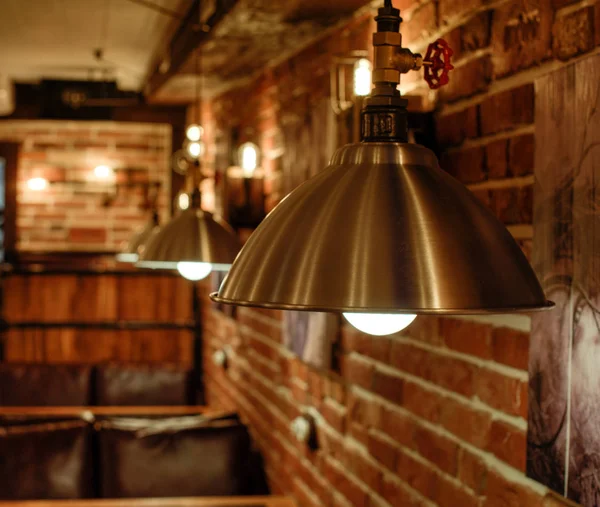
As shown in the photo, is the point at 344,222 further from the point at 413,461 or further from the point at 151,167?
the point at 151,167

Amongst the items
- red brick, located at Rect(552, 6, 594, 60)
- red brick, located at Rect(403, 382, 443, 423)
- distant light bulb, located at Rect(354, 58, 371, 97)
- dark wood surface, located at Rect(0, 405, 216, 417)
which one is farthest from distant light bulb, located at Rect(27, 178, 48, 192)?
red brick, located at Rect(552, 6, 594, 60)

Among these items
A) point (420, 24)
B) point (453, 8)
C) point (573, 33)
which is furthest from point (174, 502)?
point (573, 33)

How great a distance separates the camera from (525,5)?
1.39m

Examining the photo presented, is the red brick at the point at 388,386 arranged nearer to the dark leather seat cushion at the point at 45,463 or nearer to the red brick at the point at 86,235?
the dark leather seat cushion at the point at 45,463

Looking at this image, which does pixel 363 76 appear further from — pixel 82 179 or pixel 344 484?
pixel 82 179

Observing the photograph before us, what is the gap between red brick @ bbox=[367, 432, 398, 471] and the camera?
6.40ft

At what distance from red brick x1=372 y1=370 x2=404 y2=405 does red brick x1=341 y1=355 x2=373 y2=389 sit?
Answer: 0.16 ft

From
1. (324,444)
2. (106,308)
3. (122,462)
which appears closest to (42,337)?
(106,308)

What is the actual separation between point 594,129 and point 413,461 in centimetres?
91

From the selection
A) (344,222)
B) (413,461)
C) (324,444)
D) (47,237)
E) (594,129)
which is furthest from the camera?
(47,237)

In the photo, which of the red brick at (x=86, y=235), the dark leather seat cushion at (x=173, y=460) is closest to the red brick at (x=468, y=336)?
the dark leather seat cushion at (x=173, y=460)

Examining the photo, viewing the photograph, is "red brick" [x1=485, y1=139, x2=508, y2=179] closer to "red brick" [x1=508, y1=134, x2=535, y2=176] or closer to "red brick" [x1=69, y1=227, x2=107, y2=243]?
"red brick" [x1=508, y1=134, x2=535, y2=176]

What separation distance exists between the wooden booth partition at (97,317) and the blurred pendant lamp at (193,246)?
123 inches

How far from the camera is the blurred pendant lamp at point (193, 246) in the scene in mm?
1691
